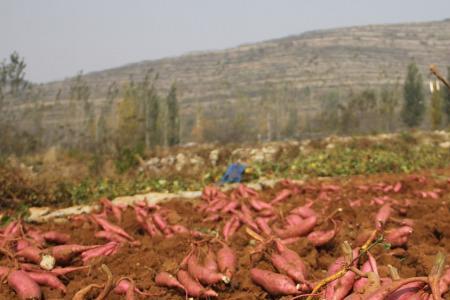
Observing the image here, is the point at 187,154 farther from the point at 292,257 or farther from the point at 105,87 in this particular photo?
the point at 105,87

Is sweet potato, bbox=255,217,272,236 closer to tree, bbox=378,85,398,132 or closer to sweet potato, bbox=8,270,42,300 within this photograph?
sweet potato, bbox=8,270,42,300

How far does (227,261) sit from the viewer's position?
10.6ft

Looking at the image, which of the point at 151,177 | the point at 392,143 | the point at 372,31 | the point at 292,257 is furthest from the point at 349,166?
the point at 372,31

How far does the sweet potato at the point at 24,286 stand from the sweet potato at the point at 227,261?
1046 mm

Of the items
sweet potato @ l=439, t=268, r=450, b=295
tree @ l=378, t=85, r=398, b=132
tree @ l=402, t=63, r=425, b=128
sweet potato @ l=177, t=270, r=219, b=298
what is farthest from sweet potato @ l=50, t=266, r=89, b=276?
tree @ l=402, t=63, r=425, b=128

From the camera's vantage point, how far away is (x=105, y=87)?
337 ft

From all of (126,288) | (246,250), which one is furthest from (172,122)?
(126,288)

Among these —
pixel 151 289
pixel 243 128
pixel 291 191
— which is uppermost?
pixel 151 289

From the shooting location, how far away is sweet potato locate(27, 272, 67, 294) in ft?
10.4

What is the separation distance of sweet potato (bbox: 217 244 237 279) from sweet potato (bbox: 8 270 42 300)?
3.43 ft

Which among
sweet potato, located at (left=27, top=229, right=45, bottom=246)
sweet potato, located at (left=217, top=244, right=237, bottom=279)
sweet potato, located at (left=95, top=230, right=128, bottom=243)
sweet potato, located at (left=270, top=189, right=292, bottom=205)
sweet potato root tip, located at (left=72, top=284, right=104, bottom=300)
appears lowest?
sweet potato, located at (left=270, top=189, right=292, bottom=205)

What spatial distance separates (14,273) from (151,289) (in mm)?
851

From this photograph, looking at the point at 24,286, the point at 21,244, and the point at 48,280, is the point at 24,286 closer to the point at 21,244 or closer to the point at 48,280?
the point at 48,280

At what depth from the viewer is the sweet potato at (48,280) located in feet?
10.4
